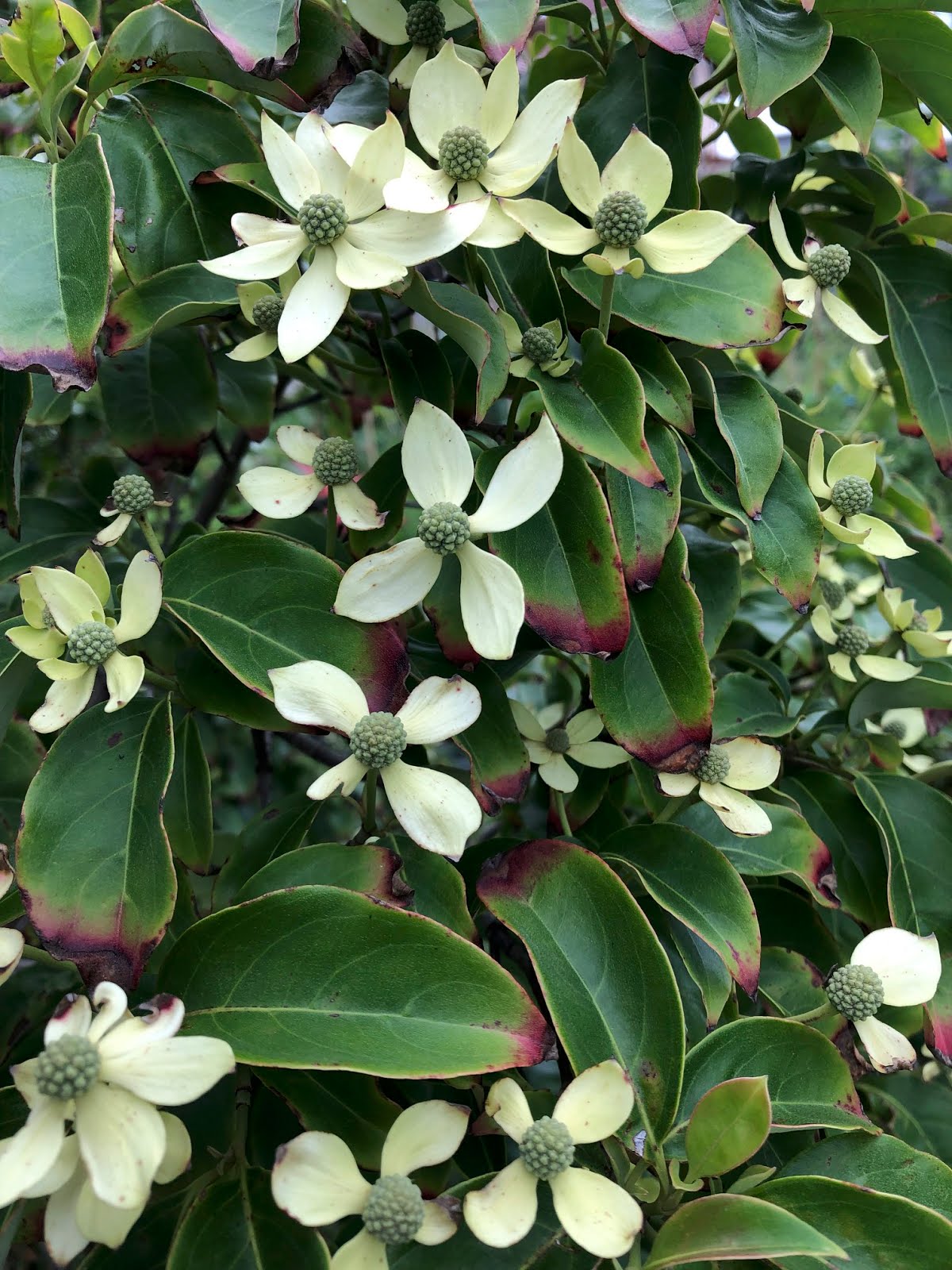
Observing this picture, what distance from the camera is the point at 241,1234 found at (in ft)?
2.10

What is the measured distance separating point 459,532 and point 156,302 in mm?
304

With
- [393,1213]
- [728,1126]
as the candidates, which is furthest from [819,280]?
[393,1213]

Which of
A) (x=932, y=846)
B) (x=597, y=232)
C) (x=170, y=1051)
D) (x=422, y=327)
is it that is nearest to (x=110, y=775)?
(x=170, y=1051)

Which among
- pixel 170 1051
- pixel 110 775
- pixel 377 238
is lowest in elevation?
pixel 110 775

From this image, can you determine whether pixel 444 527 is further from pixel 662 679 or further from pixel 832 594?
pixel 832 594

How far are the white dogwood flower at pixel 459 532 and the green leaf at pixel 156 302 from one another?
0.66 ft

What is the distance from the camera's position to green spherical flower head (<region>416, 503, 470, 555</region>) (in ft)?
2.17

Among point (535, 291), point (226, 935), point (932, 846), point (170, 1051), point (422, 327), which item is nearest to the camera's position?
point (170, 1051)

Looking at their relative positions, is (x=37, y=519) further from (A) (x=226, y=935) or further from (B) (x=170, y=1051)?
(B) (x=170, y=1051)

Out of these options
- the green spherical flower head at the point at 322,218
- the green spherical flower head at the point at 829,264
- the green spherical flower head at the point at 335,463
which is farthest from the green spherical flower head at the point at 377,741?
the green spherical flower head at the point at 829,264

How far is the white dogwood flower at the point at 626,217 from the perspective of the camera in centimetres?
68

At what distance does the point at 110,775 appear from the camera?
0.71 m

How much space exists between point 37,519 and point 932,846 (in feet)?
2.94

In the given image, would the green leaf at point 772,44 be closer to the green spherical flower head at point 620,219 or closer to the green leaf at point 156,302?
the green spherical flower head at point 620,219
